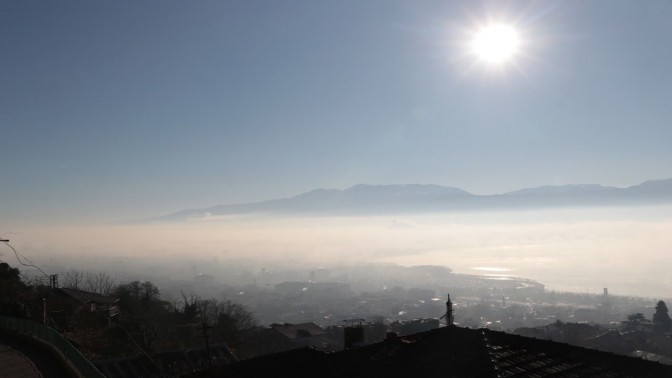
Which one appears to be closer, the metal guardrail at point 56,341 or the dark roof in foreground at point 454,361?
the dark roof in foreground at point 454,361

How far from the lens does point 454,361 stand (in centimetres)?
1141

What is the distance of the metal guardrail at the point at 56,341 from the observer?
15.2m

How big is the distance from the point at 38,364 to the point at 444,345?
15.1 metres

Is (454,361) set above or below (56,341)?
above

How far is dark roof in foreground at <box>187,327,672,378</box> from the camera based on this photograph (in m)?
11.1

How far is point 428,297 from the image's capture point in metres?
193

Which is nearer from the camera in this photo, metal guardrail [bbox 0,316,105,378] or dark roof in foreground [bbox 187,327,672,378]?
dark roof in foreground [bbox 187,327,672,378]

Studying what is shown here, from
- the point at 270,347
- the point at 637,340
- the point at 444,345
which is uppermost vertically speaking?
the point at 444,345

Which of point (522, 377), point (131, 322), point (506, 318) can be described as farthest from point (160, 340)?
point (506, 318)

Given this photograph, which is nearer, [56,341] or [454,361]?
[454,361]

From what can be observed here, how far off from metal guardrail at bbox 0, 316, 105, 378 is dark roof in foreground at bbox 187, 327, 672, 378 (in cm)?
464

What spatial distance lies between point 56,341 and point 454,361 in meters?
15.8

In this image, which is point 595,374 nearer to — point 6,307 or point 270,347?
point 6,307

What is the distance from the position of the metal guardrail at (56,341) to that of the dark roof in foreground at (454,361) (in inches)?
183
